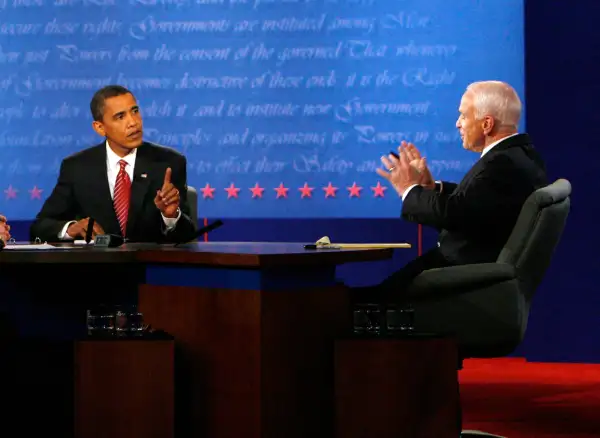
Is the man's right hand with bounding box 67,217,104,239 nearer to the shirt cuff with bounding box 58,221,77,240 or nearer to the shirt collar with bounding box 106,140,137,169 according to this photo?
the shirt cuff with bounding box 58,221,77,240

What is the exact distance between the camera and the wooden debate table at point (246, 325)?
9.78 ft

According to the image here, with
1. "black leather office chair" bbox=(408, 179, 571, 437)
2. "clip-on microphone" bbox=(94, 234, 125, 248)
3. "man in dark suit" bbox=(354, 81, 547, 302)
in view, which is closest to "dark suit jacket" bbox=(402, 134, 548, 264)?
"man in dark suit" bbox=(354, 81, 547, 302)

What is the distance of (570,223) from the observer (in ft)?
19.5

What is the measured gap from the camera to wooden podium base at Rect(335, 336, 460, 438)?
3059 mm

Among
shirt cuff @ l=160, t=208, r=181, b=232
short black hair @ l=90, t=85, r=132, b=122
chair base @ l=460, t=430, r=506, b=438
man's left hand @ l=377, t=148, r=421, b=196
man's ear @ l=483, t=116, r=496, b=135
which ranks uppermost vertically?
short black hair @ l=90, t=85, r=132, b=122

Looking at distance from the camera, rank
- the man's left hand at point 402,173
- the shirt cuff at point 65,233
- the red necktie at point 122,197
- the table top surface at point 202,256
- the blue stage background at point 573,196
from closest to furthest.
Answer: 1. the table top surface at point 202,256
2. the man's left hand at point 402,173
3. the shirt cuff at point 65,233
4. the red necktie at point 122,197
5. the blue stage background at point 573,196

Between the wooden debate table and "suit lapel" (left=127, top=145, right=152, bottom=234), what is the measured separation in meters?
0.95

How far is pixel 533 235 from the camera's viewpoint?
3.52 meters

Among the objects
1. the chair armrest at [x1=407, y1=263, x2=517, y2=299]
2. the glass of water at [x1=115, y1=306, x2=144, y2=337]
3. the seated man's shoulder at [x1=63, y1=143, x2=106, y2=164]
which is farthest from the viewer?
the seated man's shoulder at [x1=63, y1=143, x2=106, y2=164]

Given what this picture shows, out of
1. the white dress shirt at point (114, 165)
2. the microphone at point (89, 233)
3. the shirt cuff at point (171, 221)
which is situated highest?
the white dress shirt at point (114, 165)

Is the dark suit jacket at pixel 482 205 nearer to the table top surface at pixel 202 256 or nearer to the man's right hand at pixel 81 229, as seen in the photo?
the table top surface at pixel 202 256

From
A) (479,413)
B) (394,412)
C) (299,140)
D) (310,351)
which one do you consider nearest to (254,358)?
(310,351)

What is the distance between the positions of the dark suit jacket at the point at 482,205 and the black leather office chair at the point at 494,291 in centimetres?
10

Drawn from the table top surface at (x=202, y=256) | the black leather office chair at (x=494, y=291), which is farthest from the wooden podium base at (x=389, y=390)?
the black leather office chair at (x=494, y=291)
